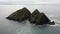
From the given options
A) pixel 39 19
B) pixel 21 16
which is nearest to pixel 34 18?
pixel 39 19

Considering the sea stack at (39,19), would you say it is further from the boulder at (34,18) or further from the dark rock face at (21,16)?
the dark rock face at (21,16)

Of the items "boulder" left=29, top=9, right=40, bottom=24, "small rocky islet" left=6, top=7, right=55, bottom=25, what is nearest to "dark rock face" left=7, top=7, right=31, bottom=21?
"small rocky islet" left=6, top=7, right=55, bottom=25

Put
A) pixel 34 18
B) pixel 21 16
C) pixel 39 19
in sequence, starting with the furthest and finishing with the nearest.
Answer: pixel 21 16, pixel 34 18, pixel 39 19

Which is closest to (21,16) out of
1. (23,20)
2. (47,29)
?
(23,20)

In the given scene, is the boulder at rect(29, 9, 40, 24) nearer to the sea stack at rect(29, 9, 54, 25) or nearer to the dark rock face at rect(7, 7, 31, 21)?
the sea stack at rect(29, 9, 54, 25)

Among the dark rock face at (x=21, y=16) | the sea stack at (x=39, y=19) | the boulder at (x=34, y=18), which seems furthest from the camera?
the dark rock face at (x=21, y=16)

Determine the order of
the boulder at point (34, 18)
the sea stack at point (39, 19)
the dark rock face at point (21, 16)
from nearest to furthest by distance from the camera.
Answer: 1. the sea stack at point (39, 19)
2. the boulder at point (34, 18)
3. the dark rock face at point (21, 16)

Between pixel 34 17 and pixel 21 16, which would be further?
pixel 21 16

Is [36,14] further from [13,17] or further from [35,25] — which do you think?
[13,17]

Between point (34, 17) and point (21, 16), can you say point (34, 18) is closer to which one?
point (34, 17)

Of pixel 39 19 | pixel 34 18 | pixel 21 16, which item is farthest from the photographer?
pixel 21 16

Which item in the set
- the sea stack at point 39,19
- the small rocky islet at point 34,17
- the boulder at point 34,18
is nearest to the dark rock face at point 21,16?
the small rocky islet at point 34,17

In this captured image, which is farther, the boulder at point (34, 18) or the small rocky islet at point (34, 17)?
the boulder at point (34, 18)
